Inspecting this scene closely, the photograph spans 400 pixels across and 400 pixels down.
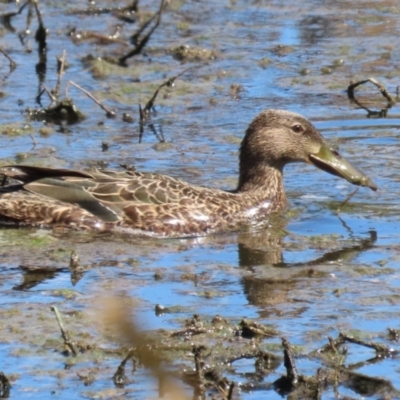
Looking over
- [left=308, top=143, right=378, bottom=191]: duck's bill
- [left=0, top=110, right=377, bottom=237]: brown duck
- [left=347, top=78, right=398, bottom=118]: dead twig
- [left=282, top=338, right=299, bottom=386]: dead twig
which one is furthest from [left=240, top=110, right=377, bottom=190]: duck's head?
[left=282, top=338, right=299, bottom=386]: dead twig

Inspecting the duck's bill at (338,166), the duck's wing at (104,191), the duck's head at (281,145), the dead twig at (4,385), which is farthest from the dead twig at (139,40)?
the dead twig at (4,385)

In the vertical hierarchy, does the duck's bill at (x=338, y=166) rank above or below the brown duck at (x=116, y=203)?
above

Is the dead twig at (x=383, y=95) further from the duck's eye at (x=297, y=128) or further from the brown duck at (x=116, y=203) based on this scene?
the brown duck at (x=116, y=203)

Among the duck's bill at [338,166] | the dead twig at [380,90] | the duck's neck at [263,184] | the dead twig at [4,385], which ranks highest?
the dead twig at [380,90]

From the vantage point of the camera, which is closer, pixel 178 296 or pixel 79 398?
pixel 79 398

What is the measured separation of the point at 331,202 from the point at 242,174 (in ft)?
2.29

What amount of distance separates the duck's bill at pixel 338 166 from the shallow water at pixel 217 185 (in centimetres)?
23

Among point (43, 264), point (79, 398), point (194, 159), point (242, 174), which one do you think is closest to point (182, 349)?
point (79, 398)

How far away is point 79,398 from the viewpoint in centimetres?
580

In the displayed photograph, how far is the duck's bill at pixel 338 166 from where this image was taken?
936cm

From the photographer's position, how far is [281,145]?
9555 mm

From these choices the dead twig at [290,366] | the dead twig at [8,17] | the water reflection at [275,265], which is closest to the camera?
the dead twig at [290,366]

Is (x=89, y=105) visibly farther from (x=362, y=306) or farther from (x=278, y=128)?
(x=362, y=306)

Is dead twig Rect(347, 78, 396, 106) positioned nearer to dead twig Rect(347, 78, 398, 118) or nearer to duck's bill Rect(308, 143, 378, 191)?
dead twig Rect(347, 78, 398, 118)
